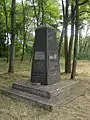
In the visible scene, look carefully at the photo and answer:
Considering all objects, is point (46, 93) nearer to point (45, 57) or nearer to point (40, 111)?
point (40, 111)

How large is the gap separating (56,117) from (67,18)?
5.86m

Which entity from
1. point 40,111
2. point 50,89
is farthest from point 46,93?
point 40,111

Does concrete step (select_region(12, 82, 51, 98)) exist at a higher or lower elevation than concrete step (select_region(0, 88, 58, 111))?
higher

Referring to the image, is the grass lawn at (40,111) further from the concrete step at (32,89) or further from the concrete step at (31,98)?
the concrete step at (32,89)

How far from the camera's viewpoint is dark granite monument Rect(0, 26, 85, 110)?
208 inches

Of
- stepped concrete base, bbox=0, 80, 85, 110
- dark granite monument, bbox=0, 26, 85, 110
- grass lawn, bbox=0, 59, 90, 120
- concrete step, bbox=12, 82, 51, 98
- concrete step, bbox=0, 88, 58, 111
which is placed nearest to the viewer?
grass lawn, bbox=0, 59, 90, 120

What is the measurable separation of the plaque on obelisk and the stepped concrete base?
0.28 m

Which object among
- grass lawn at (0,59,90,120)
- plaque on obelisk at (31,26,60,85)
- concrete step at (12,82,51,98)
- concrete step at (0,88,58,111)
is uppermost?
plaque on obelisk at (31,26,60,85)

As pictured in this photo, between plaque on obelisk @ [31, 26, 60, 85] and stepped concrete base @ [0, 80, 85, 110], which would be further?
plaque on obelisk @ [31, 26, 60, 85]

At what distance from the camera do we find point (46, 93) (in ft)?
16.7

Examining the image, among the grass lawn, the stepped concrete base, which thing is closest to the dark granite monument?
the stepped concrete base

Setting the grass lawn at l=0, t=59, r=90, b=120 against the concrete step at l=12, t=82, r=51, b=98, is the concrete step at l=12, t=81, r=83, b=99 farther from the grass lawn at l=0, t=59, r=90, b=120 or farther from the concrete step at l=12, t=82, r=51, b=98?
the grass lawn at l=0, t=59, r=90, b=120

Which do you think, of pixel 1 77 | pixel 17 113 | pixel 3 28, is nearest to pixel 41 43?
pixel 17 113

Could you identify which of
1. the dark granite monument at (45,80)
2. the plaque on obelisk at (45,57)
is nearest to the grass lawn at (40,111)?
the dark granite monument at (45,80)
